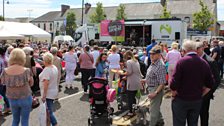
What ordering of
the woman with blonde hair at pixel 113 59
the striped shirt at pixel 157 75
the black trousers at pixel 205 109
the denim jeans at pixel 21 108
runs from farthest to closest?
the woman with blonde hair at pixel 113 59, the striped shirt at pixel 157 75, the black trousers at pixel 205 109, the denim jeans at pixel 21 108

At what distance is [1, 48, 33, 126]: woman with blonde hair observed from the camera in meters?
5.34

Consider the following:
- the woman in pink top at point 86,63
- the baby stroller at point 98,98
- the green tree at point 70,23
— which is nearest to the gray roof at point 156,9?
the green tree at point 70,23

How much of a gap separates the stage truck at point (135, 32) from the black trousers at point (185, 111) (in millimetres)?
22004

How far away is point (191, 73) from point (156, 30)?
75.8 ft

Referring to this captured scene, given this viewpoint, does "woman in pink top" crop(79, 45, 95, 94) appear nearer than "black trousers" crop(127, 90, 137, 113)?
No

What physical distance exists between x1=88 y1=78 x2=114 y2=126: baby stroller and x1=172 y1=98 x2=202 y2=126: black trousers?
8.13 feet

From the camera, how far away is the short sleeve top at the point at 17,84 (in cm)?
533

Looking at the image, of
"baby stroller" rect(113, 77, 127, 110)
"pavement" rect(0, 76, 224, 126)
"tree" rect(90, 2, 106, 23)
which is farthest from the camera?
"tree" rect(90, 2, 106, 23)

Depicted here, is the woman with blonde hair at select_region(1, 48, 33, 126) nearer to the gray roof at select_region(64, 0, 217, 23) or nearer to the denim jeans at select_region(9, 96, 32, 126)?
the denim jeans at select_region(9, 96, 32, 126)

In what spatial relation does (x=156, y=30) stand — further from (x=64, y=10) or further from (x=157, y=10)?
(x=64, y=10)

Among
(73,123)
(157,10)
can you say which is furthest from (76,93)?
(157,10)

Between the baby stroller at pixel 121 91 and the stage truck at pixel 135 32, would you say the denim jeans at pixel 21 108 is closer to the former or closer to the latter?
the baby stroller at pixel 121 91

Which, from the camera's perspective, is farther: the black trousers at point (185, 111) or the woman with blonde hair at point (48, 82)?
the woman with blonde hair at point (48, 82)

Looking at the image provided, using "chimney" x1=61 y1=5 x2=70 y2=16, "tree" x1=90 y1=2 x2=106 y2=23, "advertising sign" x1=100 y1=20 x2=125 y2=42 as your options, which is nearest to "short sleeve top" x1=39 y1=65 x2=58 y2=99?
"advertising sign" x1=100 y1=20 x2=125 y2=42
